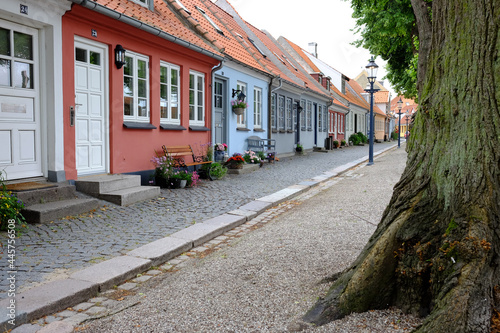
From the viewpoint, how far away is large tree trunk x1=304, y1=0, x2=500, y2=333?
2686mm

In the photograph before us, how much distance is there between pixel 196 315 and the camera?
3.42 metres

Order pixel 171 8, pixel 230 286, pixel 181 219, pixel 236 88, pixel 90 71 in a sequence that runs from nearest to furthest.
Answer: pixel 230 286
pixel 181 219
pixel 90 71
pixel 171 8
pixel 236 88

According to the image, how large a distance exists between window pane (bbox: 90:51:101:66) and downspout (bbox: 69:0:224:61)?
2.63ft

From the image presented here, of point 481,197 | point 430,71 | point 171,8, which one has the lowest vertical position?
point 481,197

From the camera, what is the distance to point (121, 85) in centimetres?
929

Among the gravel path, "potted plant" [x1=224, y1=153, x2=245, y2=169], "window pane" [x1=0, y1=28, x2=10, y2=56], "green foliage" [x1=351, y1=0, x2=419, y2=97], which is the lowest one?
the gravel path

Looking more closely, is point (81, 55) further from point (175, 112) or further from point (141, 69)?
point (175, 112)

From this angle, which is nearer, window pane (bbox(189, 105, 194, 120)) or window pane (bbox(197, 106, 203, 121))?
window pane (bbox(189, 105, 194, 120))

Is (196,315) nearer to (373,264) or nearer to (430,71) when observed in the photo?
(373,264)

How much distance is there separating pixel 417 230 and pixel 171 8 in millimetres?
12961

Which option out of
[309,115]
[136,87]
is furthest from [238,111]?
[309,115]

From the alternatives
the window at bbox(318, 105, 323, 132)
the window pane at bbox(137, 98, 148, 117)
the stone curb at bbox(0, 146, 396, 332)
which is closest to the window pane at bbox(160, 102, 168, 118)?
the window pane at bbox(137, 98, 148, 117)

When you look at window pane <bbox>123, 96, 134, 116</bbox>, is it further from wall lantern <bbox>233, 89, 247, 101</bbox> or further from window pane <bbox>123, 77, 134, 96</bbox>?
wall lantern <bbox>233, 89, 247, 101</bbox>

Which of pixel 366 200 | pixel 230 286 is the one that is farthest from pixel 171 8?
pixel 230 286
